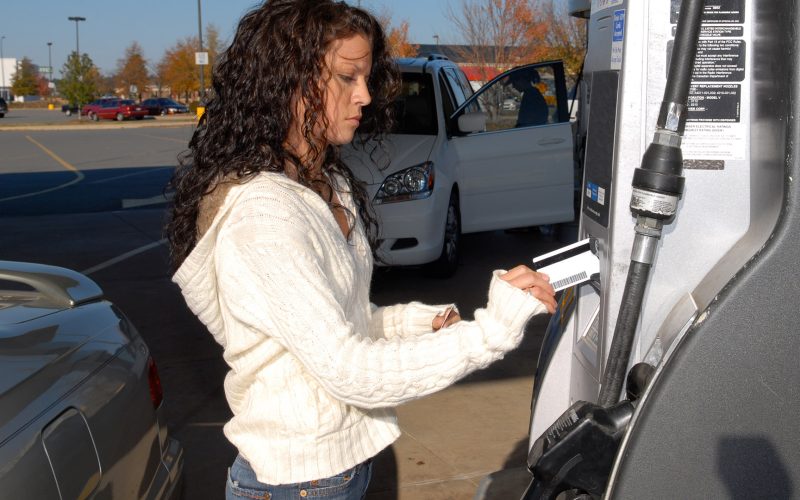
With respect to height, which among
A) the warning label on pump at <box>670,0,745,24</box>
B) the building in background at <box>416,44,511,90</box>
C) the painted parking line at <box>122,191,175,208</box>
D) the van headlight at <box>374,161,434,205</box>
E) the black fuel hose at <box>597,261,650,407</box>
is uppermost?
the building in background at <box>416,44,511,90</box>

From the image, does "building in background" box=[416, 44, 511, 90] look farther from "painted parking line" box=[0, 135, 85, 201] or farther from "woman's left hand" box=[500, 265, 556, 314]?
"woman's left hand" box=[500, 265, 556, 314]

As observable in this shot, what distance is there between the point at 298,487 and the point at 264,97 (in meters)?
0.78

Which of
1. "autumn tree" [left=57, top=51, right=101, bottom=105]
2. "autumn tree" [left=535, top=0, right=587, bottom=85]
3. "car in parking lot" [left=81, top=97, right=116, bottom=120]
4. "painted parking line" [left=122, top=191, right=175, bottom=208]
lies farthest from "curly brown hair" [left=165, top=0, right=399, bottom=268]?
"autumn tree" [left=57, top=51, right=101, bottom=105]

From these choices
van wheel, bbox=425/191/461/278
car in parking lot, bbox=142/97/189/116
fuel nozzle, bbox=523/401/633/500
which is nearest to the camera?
fuel nozzle, bbox=523/401/633/500

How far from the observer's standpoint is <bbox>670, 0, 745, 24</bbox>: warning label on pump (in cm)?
157

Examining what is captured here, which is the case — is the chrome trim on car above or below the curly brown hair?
below

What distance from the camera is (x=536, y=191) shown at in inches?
316

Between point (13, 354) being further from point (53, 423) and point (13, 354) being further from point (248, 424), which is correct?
point (248, 424)

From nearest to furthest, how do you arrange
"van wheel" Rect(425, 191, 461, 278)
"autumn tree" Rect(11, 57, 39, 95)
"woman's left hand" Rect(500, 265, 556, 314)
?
"woman's left hand" Rect(500, 265, 556, 314) → "van wheel" Rect(425, 191, 461, 278) → "autumn tree" Rect(11, 57, 39, 95)

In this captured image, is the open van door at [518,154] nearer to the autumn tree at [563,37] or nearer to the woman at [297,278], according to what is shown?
the woman at [297,278]

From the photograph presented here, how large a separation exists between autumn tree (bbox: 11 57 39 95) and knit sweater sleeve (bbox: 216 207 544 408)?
108m

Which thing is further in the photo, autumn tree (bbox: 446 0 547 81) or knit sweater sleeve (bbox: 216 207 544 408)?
autumn tree (bbox: 446 0 547 81)

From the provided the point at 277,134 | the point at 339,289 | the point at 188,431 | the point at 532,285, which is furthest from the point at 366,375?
the point at 188,431

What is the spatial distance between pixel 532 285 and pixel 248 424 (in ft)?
2.07
